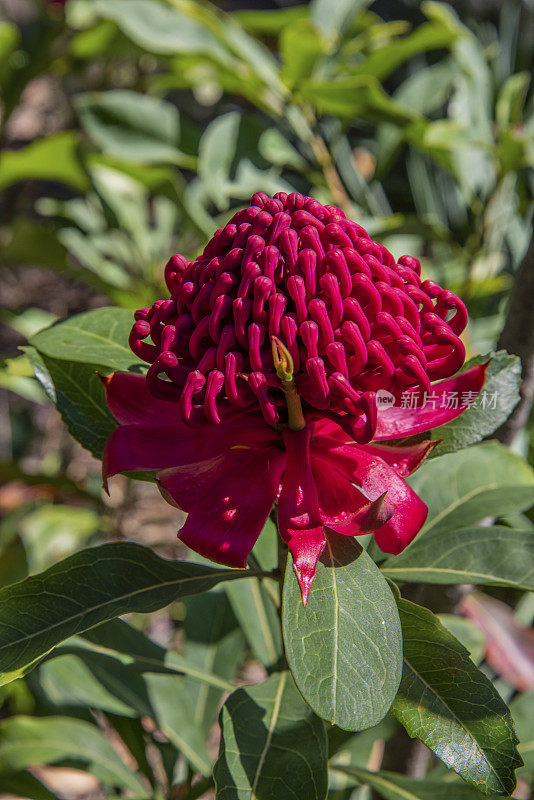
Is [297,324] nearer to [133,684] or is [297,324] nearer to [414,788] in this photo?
[414,788]

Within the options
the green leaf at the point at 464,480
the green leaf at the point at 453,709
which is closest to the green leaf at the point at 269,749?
the green leaf at the point at 453,709

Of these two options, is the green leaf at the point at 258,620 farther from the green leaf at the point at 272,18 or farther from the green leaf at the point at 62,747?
the green leaf at the point at 272,18

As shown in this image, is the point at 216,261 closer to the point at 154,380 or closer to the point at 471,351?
the point at 154,380

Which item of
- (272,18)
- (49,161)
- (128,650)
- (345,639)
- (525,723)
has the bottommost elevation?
(525,723)

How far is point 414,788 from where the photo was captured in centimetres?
88

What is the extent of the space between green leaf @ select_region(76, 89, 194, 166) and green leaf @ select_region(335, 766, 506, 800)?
125 centimetres

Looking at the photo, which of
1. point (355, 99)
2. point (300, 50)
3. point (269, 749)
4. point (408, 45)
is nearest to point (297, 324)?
point (269, 749)

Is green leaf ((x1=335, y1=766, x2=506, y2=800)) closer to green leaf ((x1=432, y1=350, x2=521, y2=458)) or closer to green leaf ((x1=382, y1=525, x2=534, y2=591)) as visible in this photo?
green leaf ((x1=382, y1=525, x2=534, y2=591))

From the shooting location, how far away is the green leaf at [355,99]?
1385 mm

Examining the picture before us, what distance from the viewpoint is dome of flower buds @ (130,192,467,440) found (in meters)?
0.62

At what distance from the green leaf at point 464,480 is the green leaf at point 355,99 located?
76cm

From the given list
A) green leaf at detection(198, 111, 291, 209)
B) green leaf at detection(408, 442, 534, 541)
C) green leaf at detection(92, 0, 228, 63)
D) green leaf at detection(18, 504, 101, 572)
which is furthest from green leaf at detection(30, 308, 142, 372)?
green leaf at detection(18, 504, 101, 572)

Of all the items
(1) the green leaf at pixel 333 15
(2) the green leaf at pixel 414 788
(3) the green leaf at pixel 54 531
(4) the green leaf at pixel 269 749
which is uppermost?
(1) the green leaf at pixel 333 15

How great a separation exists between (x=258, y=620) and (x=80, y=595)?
1.55 feet
